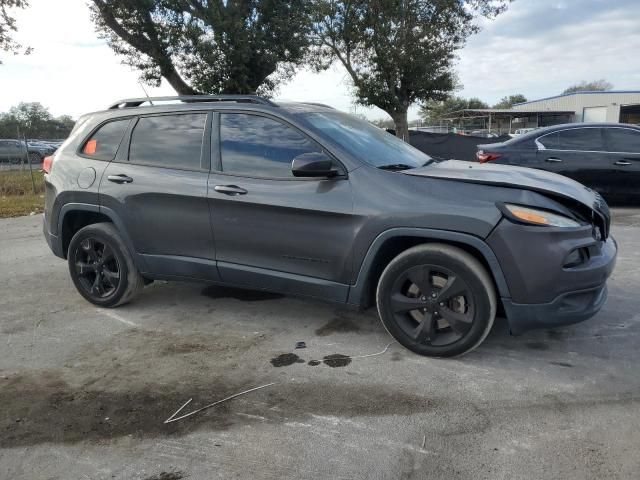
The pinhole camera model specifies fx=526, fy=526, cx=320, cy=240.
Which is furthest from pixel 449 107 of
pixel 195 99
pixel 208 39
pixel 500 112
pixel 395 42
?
pixel 195 99

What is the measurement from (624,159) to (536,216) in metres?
6.85

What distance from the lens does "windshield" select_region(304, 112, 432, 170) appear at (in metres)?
3.75

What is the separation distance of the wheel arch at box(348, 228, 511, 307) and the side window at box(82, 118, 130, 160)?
2432mm

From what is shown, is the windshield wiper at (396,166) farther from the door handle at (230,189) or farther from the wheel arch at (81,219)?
the wheel arch at (81,219)

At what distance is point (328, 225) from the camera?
3.56 meters

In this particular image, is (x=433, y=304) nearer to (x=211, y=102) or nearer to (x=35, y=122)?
(x=211, y=102)

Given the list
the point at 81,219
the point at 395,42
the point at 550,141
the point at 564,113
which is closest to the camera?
the point at 81,219

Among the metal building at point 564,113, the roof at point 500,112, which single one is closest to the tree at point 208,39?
the metal building at point 564,113

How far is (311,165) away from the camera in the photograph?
3393 mm

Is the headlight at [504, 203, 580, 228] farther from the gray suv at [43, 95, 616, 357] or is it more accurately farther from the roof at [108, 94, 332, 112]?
the roof at [108, 94, 332, 112]

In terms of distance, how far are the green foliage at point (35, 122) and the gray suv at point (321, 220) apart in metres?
18.6

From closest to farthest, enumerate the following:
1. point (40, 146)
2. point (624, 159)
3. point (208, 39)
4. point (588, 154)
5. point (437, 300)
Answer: point (437, 300), point (624, 159), point (588, 154), point (208, 39), point (40, 146)

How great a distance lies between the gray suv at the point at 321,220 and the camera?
126 inches

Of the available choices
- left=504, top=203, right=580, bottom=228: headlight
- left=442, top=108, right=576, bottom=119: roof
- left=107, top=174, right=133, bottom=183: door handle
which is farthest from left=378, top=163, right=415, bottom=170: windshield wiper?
left=442, top=108, right=576, bottom=119: roof
